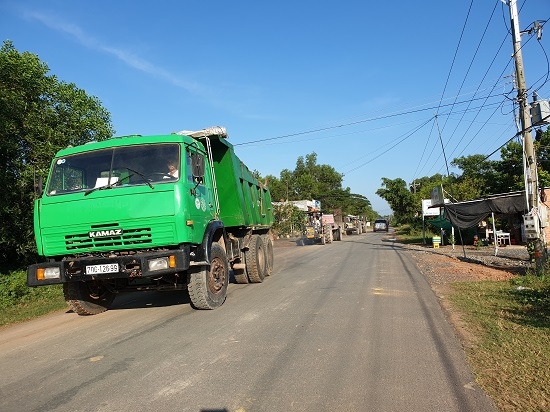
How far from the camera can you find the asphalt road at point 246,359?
361 cm

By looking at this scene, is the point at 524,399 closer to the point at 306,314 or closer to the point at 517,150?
the point at 306,314

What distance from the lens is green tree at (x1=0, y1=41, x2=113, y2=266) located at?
1182cm

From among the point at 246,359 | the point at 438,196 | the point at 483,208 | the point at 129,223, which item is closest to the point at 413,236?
the point at 438,196

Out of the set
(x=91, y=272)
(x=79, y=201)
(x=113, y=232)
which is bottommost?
(x=91, y=272)

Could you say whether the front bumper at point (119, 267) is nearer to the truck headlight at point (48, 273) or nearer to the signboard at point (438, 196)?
the truck headlight at point (48, 273)

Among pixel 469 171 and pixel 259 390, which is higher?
Result: pixel 469 171

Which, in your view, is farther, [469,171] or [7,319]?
[469,171]

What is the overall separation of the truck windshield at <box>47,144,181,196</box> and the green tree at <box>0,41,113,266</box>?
5343 millimetres

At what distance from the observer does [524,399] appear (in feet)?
11.6

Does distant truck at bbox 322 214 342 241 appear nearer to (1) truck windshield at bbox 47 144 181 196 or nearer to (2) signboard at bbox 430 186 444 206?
(2) signboard at bbox 430 186 444 206

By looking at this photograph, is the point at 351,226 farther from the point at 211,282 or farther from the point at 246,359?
the point at 246,359

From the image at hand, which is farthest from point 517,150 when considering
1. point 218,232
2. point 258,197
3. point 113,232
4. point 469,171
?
point 113,232

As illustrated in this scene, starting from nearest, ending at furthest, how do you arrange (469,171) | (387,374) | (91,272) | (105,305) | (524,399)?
1. (524,399)
2. (387,374)
3. (91,272)
4. (105,305)
5. (469,171)

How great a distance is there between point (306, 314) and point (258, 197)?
638cm
